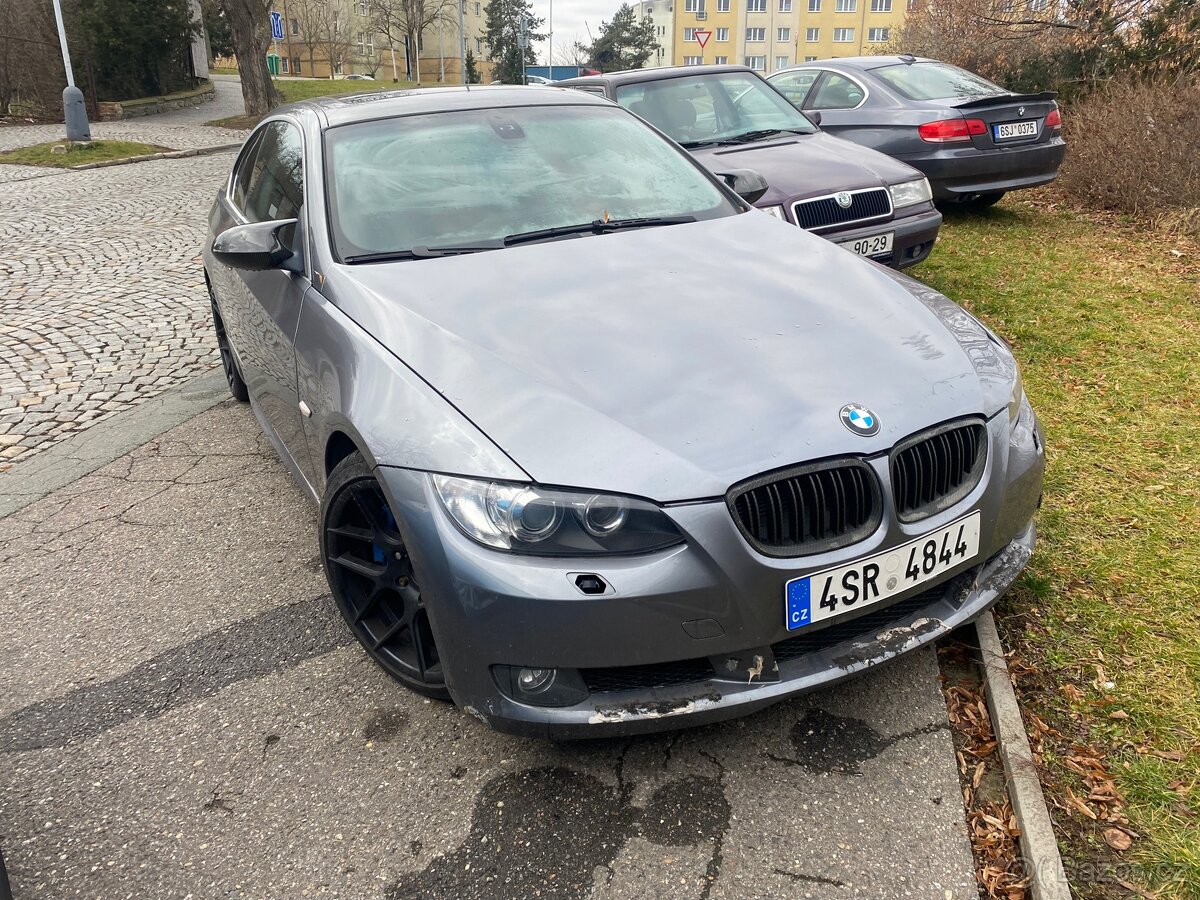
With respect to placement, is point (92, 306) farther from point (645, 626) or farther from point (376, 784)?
point (645, 626)

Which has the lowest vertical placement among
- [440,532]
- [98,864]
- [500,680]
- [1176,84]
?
[98,864]

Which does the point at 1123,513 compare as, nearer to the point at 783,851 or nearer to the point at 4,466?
the point at 783,851

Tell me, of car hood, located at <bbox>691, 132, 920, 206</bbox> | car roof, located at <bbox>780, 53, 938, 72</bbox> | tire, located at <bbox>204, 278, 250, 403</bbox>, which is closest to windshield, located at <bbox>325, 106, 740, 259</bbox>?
car hood, located at <bbox>691, 132, 920, 206</bbox>

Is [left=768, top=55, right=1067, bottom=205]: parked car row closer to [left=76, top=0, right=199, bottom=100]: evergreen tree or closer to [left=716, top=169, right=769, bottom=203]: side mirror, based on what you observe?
[left=716, top=169, right=769, bottom=203]: side mirror

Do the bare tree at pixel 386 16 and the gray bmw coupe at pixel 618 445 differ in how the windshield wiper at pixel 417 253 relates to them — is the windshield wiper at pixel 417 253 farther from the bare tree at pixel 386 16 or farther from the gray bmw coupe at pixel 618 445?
the bare tree at pixel 386 16

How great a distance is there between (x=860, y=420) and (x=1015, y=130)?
22.0 ft

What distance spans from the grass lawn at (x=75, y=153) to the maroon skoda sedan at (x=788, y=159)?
11.6 m

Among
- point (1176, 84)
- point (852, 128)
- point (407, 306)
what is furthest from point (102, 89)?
point (407, 306)

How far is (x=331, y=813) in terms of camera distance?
2.30 m

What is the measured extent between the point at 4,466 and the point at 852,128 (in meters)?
7.13

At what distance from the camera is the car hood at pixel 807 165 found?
5.52 m

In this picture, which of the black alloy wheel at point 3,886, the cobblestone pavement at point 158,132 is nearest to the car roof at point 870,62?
the black alloy wheel at point 3,886

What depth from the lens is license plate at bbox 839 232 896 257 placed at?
5.40 m

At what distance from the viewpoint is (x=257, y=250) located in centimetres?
312
